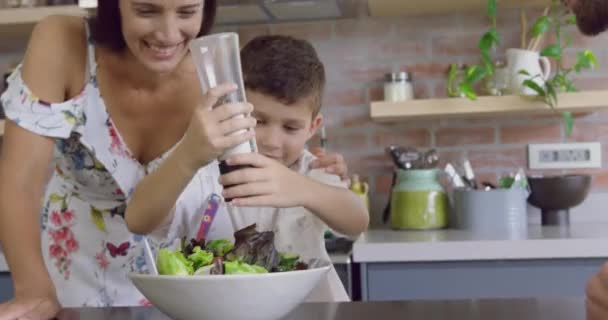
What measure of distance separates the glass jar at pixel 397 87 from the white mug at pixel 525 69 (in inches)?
12.3

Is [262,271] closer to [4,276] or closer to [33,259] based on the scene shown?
[33,259]

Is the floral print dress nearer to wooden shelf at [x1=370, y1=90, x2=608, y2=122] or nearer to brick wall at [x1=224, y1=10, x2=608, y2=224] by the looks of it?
wooden shelf at [x1=370, y1=90, x2=608, y2=122]

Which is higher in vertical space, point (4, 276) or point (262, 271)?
point (262, 271)

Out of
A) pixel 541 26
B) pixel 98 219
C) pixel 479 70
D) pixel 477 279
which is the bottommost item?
pixel 477 279

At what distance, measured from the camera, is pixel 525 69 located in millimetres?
A: 2324

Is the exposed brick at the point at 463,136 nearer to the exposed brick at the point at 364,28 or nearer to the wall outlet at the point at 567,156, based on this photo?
the wall outlet at the point at 567,156

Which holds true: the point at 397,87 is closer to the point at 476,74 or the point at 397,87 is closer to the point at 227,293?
the point at 476,74

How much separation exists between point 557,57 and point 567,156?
323 millimetres

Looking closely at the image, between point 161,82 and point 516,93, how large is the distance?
127 cm

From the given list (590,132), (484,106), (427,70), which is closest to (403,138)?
(427,70)

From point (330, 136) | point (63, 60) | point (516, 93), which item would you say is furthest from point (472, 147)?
point (63, 60)

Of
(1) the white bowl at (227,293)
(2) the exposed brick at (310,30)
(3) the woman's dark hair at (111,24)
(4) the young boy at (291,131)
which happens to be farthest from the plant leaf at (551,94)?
(1) the white bowl at (227,293)

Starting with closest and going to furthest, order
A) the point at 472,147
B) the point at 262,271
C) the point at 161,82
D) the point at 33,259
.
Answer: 1. the point at 262,271
2. the point at 33,259
3. the point at 161,82
4. the point at 472,147

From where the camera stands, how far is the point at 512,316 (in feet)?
2.89
